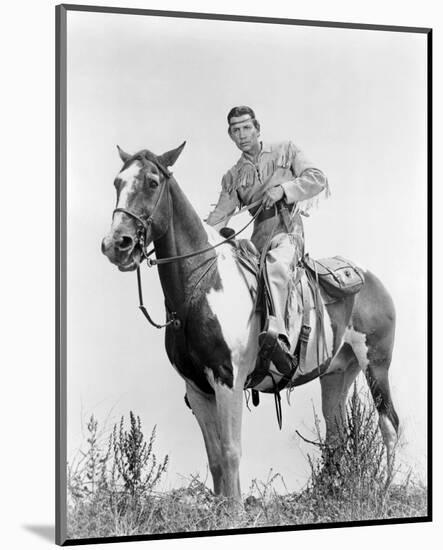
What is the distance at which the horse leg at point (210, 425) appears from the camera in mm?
6652

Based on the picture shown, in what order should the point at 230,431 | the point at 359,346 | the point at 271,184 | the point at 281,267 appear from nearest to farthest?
the point at 230,431
the point at 281,267
the point at 271,184
the point at 359,346

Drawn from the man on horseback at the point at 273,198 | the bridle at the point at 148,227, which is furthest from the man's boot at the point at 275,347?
the bridle at the point at 148,227

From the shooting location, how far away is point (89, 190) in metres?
6.45

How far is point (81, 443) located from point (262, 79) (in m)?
2.10

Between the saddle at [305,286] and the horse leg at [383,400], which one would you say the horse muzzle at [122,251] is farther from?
the horse leg at [383,400]

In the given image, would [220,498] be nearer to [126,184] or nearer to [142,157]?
[126,184]

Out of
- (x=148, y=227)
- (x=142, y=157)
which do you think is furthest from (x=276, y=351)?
(x=142, y=157)

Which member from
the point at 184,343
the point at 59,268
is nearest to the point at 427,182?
the point at 184,343

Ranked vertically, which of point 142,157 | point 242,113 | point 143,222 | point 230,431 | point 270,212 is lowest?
point 230,431

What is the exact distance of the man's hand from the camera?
6.81 meters

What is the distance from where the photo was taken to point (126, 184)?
643 centimetres

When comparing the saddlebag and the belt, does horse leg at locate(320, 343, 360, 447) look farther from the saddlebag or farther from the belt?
the belt

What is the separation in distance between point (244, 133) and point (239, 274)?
2.45 ft

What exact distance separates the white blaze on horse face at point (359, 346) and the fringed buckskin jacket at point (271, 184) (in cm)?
64
